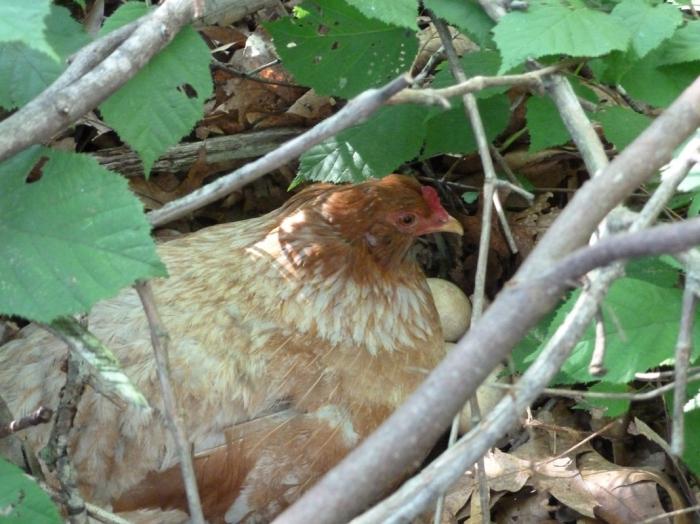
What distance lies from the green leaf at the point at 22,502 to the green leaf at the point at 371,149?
4.69ft

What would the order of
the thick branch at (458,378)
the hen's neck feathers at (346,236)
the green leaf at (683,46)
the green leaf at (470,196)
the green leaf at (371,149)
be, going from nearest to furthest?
the thick branch at (458,378) < the green leaf at (683,46) < the green leaf at (371,149) < the hen's neck feathers at (346,236) < the green leaf at (470,196)

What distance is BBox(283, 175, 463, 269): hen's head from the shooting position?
2.82m

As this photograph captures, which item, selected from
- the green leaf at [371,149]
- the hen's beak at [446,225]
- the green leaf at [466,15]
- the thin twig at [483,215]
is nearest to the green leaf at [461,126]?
the green leaf at [371,149]

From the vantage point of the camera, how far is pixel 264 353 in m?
2.62

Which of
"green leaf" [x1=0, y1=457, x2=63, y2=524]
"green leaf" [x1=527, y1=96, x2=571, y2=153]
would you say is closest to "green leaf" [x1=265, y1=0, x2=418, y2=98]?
"green leaf" [x1=527, y1=96, x2=571, y2=153]

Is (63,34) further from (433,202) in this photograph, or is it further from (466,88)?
(433,202)

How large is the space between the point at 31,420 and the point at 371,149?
1.34 meters

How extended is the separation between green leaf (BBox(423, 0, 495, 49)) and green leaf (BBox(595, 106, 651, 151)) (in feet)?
1.25

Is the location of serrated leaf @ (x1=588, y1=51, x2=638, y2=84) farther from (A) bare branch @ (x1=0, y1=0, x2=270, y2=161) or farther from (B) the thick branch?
(A) bare branch @ (x1=0, y1=0, x2=270, y2=161)

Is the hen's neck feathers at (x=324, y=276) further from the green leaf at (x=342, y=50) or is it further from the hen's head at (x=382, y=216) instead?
the green leaf at (x=342, y=50)

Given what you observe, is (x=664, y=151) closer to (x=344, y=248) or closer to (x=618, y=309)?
(x=618, y=309)

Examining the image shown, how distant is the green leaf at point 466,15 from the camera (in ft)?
7.11

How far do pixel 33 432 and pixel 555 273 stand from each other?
5.80 feet

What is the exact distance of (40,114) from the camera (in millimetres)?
1755
